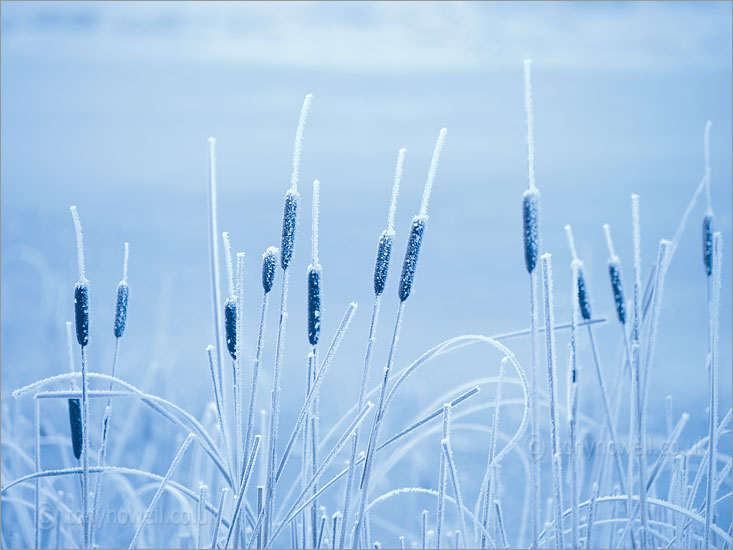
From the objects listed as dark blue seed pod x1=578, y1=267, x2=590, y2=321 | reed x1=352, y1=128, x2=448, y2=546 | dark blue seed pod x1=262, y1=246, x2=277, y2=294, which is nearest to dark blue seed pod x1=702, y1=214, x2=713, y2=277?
dark blue seed pod x1=578, y1=267, x2=590, y2=321

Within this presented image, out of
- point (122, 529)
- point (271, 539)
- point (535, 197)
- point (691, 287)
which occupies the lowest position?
point (122, 529)

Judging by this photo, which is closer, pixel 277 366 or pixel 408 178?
pixel 277 366

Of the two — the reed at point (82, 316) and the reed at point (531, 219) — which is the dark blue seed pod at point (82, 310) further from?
the reed at point (531, 219)

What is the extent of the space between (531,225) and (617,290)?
12cm

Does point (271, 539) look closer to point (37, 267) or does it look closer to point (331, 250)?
point (331, 250)

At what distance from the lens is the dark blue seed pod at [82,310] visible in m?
0.51

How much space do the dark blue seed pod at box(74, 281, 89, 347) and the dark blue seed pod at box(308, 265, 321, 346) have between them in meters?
0.16

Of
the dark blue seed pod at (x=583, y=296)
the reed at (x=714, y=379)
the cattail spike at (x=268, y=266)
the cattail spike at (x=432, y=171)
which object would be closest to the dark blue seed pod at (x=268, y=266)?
the cattail spike at (x=268, y=266)

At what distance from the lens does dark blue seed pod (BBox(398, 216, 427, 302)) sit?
1.63 feet

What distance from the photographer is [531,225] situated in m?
0.49

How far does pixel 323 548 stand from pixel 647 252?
24.5 inches

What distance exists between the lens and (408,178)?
2.96ft

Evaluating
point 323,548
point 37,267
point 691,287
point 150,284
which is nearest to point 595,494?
point 323,548

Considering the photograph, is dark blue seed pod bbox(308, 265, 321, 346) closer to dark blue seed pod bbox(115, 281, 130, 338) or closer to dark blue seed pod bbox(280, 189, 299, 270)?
dark blue seed pod bbox(280, 189, 299, 270)
